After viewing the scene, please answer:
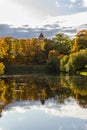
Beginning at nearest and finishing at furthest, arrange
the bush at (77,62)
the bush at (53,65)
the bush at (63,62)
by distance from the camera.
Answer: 1. the bush at (77,62)
2. the bush at (63,62)
3. the bush at (53,65)

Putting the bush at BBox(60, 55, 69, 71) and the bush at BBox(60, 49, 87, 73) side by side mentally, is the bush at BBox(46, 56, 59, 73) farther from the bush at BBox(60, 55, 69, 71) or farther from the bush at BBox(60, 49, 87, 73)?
the bush at BBox(60, 49, 87, 73)

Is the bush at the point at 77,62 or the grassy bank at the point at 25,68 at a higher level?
the bush at the point at 77,62

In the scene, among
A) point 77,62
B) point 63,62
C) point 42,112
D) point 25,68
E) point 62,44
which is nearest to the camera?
point 42,112

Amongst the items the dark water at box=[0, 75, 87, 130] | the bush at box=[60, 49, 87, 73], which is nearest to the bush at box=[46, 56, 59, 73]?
the bush at box=[60, 49, 87, 73]

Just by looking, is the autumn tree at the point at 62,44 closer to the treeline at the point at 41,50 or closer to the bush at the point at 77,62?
the treeline at the point at 41,50

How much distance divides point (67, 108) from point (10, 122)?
7.70m

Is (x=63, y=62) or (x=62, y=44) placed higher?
(x=62, y=44)

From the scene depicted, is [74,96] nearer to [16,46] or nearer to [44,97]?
[44,97]

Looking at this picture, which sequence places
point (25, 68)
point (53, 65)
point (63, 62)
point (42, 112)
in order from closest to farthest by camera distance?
point (42, 112) → point (63, 62) → point (53, 65) → point (25, 68)

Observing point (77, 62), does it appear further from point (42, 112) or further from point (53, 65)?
point (42, 112)

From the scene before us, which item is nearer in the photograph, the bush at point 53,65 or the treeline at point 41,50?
the bush at point 53,65

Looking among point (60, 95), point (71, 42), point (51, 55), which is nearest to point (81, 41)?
point (51, 55)

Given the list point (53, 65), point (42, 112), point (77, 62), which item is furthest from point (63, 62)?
point (42, 112)

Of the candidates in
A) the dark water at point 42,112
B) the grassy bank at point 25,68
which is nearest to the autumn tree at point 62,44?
the grassy bank at point 25,68
